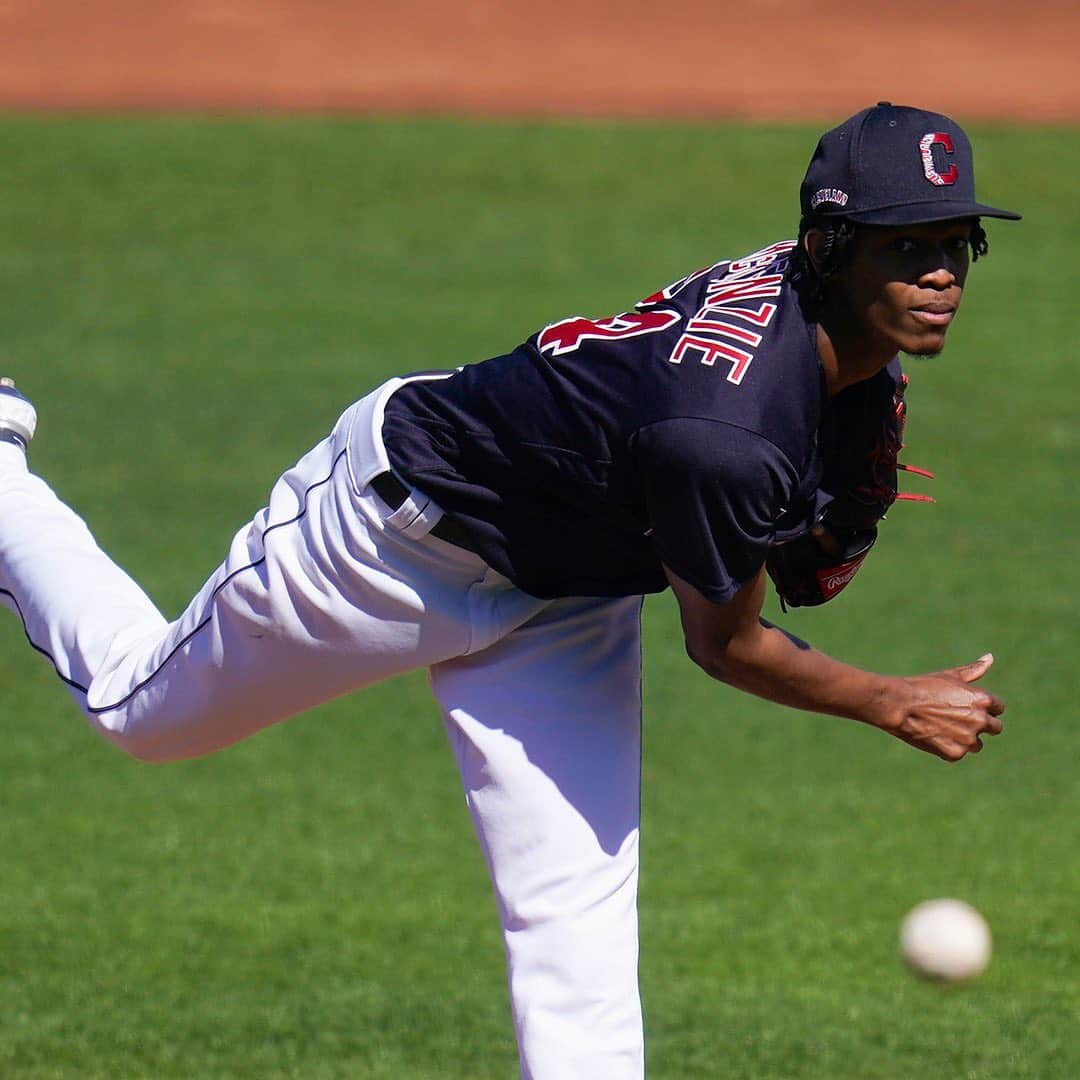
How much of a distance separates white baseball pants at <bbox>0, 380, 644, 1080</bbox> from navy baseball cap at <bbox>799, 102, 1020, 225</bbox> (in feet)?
3.29

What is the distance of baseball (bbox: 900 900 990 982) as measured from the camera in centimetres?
480

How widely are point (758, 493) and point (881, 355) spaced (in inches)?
14.5

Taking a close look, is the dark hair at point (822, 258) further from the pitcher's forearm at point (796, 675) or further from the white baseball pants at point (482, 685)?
the white baseball pants at point (482, 685)

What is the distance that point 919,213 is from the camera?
3514mm

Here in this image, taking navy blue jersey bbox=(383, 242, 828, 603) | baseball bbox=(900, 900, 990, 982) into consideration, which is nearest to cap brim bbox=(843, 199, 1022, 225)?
navy blue jersey bbox=(383, 242, 828, 603)

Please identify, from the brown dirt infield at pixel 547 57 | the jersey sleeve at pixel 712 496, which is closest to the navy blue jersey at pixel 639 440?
the jersey sleeve at pixel 712 496

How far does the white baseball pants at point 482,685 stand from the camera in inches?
154

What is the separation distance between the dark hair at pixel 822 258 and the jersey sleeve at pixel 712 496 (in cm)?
31

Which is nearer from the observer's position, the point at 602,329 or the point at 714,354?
the point at 714,354

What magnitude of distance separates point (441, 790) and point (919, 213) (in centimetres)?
413

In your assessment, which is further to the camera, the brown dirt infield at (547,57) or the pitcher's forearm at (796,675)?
the brown dirt infield at (547,57)

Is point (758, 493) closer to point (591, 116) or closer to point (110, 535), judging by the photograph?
point (110, 535)

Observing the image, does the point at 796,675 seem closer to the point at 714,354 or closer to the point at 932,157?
the point at 714,354

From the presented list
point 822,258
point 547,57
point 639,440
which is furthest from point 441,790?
point 547,57
